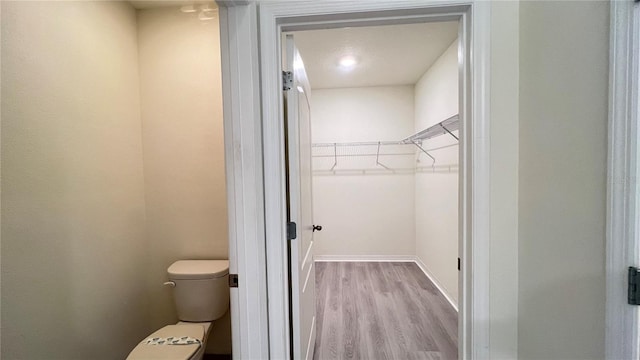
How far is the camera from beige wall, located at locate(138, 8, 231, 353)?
5.88ft

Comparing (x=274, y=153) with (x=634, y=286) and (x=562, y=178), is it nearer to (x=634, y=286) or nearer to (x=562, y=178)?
(x=562, y=178)

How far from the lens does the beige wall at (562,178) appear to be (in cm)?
77

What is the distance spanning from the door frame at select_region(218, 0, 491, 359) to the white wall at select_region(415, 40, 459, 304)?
4.79ft

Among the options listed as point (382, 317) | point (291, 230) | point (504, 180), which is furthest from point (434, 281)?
point (291, 230)

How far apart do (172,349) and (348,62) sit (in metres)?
2.79

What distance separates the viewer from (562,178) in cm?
87

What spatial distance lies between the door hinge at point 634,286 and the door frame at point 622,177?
1 centimetres

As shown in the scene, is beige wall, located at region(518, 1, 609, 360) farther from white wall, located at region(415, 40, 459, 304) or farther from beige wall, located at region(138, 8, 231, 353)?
beige wall, located at region(138, 8, 231, 353)

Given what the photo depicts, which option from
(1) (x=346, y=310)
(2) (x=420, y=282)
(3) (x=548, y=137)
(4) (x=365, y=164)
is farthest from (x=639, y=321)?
(4) (x=365, y=164)

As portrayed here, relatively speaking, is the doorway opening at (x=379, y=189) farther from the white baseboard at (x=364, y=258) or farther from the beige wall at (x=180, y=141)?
the beige wall at (x=180, y=141)

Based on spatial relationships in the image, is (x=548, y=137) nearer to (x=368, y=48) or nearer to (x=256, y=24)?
(x=256, y=24)

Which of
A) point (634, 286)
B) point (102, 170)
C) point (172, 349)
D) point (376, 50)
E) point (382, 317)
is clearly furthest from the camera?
point (376, 50)

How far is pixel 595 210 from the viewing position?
2.52 ft

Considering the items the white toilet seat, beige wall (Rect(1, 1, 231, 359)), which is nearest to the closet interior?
beige wall (Rect(1, 1, 231, 359))
